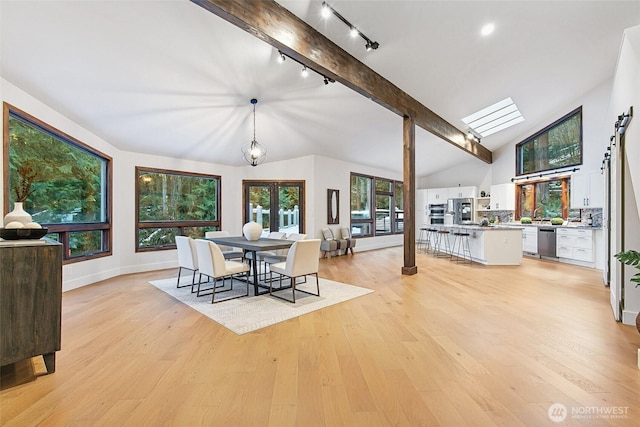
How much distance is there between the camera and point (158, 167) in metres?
6.03

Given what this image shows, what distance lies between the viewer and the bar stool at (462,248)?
6939 millimetres

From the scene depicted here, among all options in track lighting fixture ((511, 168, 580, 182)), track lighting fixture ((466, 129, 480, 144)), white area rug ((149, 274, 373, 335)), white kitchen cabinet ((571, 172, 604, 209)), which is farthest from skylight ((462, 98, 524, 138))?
white area rug ((149, 274, 373, 335))

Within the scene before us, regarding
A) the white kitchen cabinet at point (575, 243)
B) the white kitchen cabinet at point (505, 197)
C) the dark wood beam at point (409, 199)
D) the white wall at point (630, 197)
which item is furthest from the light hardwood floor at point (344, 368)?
the white kitchen cabinet at point (505, 197)

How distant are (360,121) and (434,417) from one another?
17.3 ft

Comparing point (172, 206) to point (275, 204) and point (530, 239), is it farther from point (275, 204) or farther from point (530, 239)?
point (530, 239)

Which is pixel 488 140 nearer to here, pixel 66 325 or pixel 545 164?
pixel 545 164

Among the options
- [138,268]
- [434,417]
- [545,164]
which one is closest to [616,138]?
[434,417]

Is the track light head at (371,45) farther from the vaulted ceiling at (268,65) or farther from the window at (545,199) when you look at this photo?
the window at (545,199)

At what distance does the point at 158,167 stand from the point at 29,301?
454 cm

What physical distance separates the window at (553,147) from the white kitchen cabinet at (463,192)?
134 cm

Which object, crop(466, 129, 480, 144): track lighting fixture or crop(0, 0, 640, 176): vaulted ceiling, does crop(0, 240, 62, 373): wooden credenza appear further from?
crop(466, 129, 480, 144): track lighting fixture

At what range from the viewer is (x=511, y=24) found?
145 inches

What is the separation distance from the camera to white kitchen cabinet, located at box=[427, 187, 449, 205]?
10297mm

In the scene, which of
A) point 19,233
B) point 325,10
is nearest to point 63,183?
point 19,233
